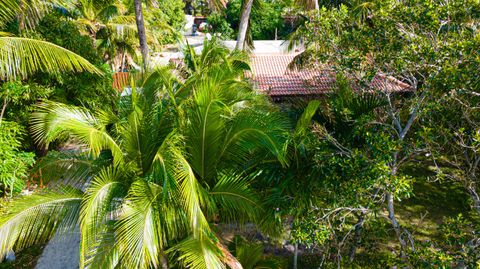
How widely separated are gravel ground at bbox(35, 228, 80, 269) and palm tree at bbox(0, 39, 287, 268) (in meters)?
2.66

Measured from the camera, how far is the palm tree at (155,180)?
13.3 feet

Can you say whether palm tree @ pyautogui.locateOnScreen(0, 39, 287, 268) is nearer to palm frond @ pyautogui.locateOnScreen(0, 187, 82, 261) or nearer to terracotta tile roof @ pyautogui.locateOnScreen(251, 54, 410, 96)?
palm frond @ pyautogui.locateOnScreen(0, 187, 82, 261)

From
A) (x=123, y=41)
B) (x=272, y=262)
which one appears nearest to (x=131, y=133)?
(x=272, y=262)

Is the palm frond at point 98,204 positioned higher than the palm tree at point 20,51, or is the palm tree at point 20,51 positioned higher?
the palm tree at point 20,51

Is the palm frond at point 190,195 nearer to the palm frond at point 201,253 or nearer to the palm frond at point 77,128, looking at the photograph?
the palm frond at point 201,253

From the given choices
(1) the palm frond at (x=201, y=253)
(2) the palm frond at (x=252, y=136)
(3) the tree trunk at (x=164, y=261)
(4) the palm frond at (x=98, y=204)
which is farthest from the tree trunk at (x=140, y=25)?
(1) the palm frond at (x=201, y=253)

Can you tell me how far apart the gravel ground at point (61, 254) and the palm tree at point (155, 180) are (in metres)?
2.66

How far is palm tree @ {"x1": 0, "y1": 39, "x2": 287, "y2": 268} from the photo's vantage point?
→ 4.05 metres

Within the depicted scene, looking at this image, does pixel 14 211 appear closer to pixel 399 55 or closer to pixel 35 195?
pixel 35 195

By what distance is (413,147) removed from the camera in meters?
4.68

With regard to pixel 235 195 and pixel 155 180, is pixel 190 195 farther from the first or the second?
pixel 235 195

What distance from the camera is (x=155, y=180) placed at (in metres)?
4.51

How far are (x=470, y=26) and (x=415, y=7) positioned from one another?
81 cm

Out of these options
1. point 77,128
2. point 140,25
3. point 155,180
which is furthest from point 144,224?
point 140,25
